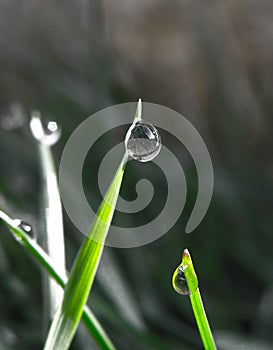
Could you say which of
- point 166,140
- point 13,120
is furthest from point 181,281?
point 166,140

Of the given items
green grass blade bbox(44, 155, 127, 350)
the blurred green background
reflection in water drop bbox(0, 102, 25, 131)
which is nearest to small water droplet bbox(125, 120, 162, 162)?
green grass blade bbox(44, 155, 127, 350)

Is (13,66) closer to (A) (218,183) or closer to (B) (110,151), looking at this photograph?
(B) (110,151)

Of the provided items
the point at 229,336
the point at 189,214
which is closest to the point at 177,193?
the point at 189,214

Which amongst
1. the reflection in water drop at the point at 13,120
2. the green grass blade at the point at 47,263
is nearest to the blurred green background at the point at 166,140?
the reflection in water drop at the point at 13,120

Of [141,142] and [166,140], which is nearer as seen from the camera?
[141,142]

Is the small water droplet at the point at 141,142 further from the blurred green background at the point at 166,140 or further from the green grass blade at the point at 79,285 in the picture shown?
the blurred green background at the point at 166,140

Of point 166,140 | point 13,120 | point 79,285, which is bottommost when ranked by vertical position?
point 79,285

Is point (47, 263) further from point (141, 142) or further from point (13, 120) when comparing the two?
point (13, 120)
